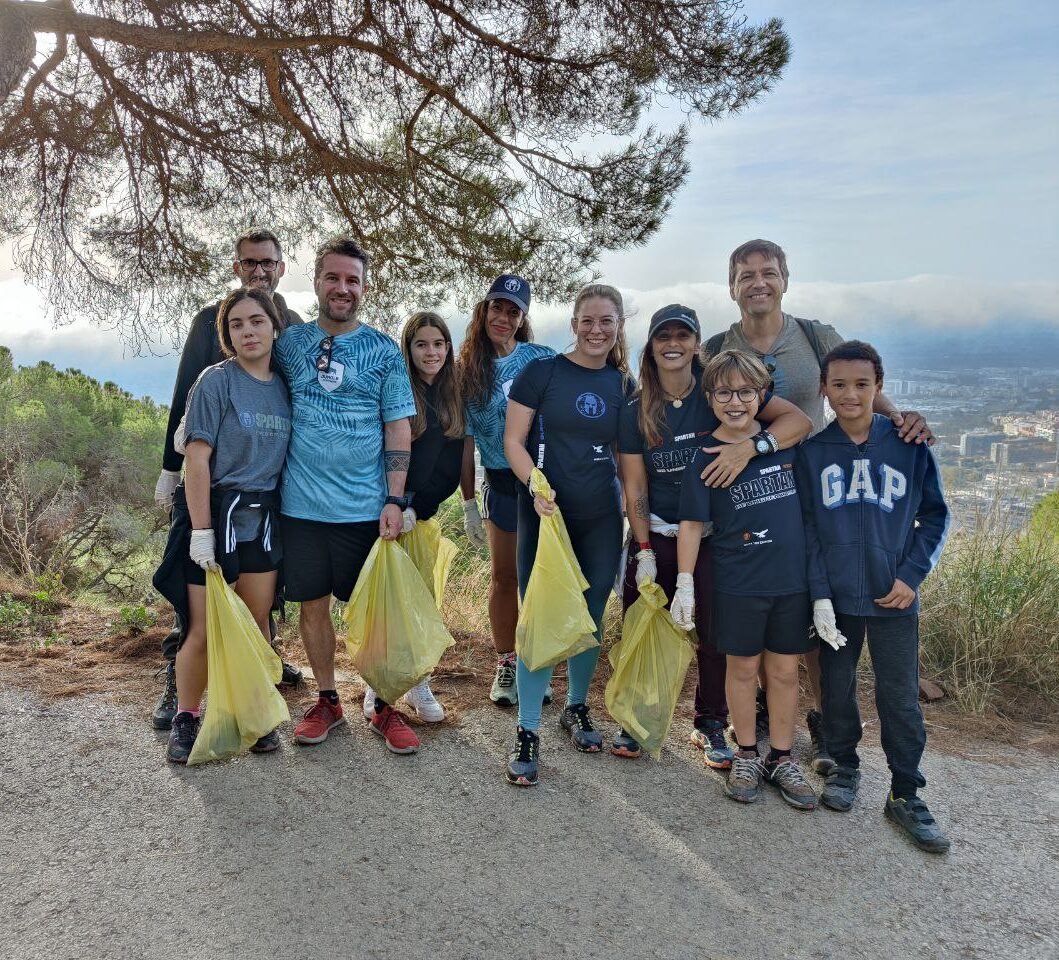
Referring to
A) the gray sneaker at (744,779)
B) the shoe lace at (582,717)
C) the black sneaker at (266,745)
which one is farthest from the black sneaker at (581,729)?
the black sneaker at (266,745)

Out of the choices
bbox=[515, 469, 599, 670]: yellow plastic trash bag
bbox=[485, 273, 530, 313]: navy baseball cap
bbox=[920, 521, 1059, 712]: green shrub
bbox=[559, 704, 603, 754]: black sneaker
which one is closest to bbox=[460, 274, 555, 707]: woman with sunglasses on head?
bbox=[485, 273, 530, 313]: navy baseball cap

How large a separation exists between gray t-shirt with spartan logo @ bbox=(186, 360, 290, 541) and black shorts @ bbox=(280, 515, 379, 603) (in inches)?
8.3

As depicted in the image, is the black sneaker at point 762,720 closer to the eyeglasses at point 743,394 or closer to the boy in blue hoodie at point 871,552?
the boy in blue hoodie at point 871,552

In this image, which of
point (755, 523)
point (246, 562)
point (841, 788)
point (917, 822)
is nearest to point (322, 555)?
point (246, 562)

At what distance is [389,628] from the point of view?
11.8 ft

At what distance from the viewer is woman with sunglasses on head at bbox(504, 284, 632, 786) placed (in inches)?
139

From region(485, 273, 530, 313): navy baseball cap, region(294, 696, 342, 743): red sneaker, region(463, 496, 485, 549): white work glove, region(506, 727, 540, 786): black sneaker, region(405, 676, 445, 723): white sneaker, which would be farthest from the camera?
region(463, 496, 485, 549): white work glove

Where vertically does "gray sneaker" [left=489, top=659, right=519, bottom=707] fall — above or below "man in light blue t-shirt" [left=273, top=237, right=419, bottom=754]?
below

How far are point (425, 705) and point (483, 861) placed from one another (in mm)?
1278

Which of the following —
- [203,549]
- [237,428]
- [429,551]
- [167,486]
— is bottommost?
[429,551]

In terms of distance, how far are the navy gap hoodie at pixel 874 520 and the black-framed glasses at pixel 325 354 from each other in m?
2.10

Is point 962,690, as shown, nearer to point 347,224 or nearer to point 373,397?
point 373,397

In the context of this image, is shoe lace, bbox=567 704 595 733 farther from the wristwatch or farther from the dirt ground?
the wristwatch

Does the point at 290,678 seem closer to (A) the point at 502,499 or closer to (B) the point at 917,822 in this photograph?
(A) the point at 502,499
